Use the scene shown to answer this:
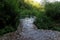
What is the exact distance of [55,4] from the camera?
11500mm

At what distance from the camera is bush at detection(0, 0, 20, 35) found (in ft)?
28.9

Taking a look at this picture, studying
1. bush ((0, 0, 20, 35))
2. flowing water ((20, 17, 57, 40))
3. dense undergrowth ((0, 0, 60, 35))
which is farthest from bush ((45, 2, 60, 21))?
bush ((0, 0, 20, 35))

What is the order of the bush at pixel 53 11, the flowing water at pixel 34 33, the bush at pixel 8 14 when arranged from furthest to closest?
the bush at pixel 53 11 < the bush at pixel 8 14 < the flowing water at pixel 34 33

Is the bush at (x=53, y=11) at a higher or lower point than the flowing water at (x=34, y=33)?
higher

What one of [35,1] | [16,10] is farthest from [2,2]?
[35,1]

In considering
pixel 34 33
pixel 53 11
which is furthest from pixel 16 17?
pixel 53 11

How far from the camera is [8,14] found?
9.17 m

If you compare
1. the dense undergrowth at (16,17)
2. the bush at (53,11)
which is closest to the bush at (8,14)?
the dense undergrowth at (16,17)

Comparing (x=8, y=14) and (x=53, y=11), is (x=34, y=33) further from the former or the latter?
(x=53, y=11)

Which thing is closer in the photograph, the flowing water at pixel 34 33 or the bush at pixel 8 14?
the flowing water at pixel 34 33

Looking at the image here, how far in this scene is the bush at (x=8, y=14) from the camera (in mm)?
8806

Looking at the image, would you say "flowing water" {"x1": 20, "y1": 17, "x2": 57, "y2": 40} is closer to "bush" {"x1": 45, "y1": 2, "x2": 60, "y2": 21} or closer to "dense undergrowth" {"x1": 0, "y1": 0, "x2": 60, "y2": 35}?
"dense undergrowth" {"x1": 0, "y1": 0, "x2": 60, "y2": 35}

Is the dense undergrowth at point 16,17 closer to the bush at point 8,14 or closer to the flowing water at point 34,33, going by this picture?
the bush at point 8,14

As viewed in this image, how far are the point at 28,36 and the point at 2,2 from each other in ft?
7.80
